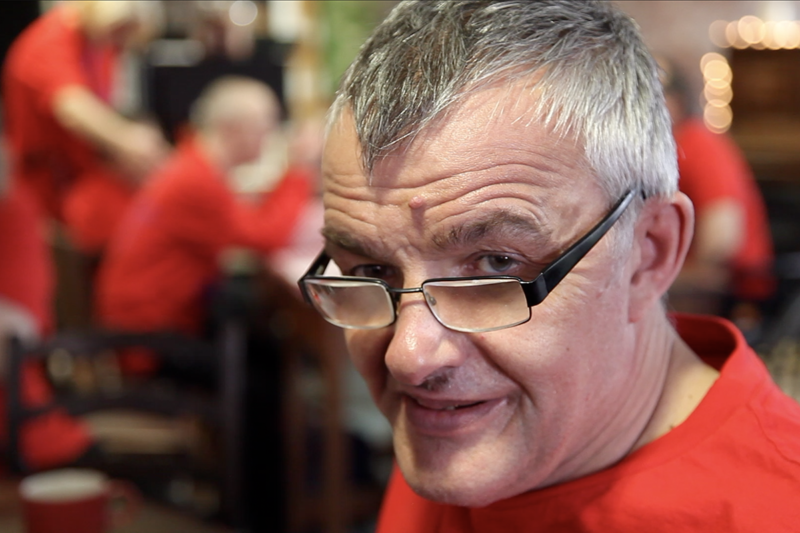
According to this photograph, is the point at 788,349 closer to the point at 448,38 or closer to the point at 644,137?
the point at 644,137

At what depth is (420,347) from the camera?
864 millimetres

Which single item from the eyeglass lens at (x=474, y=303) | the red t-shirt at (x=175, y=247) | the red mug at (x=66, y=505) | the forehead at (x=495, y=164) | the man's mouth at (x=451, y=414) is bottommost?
the red t-shirt at (x=175, y=247)

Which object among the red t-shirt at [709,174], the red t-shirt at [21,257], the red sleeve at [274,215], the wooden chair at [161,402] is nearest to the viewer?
the wooden chair at [161,402]

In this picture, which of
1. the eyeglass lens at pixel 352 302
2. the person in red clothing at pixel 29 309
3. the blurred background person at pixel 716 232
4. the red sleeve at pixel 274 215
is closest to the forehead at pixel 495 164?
the eyeglass lens at pixel 352 302

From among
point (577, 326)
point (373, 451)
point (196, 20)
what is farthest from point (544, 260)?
point (196, 20)

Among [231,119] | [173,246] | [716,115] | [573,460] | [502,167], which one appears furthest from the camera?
[716,115]

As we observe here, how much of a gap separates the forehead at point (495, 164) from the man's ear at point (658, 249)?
0.10 meters

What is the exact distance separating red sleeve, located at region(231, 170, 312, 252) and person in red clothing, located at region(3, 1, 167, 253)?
556 millimetres

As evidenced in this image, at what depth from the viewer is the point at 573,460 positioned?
0.96 meters

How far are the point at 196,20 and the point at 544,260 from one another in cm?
518

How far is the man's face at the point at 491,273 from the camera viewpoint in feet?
2.81

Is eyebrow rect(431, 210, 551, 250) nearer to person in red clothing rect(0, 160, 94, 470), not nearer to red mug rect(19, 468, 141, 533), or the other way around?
red mug rect(19, 468, 141, 533)

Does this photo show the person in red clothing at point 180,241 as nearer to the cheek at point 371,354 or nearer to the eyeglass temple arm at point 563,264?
the cheek at point 371,354

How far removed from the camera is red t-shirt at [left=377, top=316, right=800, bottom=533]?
851mm
